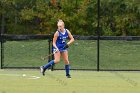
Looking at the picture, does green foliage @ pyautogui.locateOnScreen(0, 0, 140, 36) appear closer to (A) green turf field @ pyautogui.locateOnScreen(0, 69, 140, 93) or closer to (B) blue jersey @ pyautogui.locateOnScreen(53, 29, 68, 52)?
(A) green turf field @ pyautogui.locateOnScreen(0, 69, 140, 93)

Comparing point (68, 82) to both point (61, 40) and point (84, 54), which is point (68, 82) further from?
point (84, 54)

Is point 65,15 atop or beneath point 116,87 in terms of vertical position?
atop

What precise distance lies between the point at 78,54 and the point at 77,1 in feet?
24.1

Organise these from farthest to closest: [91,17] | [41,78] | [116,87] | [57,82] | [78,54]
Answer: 1. [91,17]
2. [78,54]
3. [41,78]
4. [57,82]
5. [116,87]

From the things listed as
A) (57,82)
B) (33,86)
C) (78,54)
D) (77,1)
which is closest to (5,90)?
(33,86)

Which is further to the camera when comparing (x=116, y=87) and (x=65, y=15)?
(x=65, y=15)

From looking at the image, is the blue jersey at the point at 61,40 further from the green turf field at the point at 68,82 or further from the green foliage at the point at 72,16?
the green foliage at the point at 72,16

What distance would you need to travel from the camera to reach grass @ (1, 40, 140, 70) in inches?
800

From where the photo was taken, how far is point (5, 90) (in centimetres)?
1218

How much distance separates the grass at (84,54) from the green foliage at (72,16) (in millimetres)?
1610

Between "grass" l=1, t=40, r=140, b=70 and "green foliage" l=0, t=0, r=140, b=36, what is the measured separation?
1610mm

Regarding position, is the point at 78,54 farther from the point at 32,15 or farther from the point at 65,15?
the point at 32,15

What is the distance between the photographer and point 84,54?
80.1 feet

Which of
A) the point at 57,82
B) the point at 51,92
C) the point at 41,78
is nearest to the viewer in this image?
the point at 51,92
